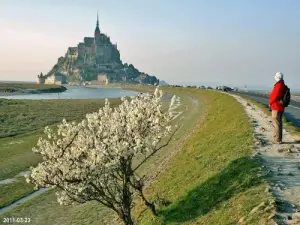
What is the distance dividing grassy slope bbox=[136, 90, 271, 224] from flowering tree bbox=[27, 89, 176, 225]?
274cm

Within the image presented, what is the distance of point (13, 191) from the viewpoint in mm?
26625

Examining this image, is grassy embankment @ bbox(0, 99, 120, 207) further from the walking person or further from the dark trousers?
the walking person

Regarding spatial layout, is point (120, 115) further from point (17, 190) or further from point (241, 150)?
point (17, 190)

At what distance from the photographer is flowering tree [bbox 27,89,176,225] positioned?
15297 mm

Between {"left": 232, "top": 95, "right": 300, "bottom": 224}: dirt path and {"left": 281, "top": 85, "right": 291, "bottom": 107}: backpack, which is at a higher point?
{"left": 281, "top": 85, "right": 291, "bottom": 107}: backpack

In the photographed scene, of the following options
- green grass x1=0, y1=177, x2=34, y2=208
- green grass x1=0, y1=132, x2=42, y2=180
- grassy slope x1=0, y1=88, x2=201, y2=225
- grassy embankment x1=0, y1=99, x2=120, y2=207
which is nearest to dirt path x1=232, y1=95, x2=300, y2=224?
grassy slope x1=0, y1=88, x2=201, y2=225

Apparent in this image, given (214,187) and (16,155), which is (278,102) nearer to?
(214,187)

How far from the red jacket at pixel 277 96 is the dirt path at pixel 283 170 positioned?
2.15 m

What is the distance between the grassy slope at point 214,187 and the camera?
14.1m

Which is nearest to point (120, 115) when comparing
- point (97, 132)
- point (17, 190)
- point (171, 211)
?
point (97, 132)

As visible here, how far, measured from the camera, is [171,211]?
57.9 ft

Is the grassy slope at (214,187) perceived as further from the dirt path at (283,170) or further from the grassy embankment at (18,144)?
the grassy embankment at (18,144)

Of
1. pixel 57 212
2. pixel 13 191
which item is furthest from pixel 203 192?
pixel 13 191

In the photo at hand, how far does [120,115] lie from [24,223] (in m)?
9.67
